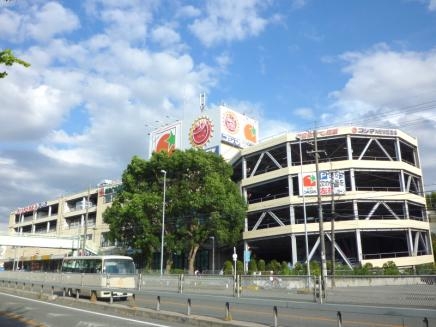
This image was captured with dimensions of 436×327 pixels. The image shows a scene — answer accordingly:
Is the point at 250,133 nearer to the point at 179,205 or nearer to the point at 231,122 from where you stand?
the point at 231,122

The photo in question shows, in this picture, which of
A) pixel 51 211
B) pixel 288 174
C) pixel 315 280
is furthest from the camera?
pixel 51 211

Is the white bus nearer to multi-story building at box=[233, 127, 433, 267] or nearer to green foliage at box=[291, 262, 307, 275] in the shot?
green foliage at box=[291, 262, 307, 275]

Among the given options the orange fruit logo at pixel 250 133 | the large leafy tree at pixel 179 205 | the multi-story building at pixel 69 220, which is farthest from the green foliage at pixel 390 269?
the multi-story building at pixel 69 220

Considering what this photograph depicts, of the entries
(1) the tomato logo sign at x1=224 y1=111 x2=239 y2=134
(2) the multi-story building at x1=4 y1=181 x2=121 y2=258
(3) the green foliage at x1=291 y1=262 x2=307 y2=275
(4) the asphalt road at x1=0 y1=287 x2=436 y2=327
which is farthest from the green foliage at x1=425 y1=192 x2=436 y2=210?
(4) the asphalt road at x1=0 y1=287 x2=436 y2=327

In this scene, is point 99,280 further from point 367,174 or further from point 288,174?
point 367,174

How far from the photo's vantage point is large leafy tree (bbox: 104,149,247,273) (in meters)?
46.2

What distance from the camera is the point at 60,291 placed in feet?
87.1

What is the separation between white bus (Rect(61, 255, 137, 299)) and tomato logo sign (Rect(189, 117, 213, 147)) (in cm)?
3872

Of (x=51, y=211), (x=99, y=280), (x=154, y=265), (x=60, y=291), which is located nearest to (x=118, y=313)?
(x=99, y=280)

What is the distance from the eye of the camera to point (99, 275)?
68.9 feet

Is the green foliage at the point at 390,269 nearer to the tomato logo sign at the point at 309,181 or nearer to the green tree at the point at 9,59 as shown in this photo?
the tomato logo sign at the point at 309,181

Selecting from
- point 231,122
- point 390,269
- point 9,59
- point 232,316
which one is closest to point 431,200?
point 231,122

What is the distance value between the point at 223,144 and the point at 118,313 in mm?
49399

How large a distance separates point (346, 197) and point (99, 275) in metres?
32.6
